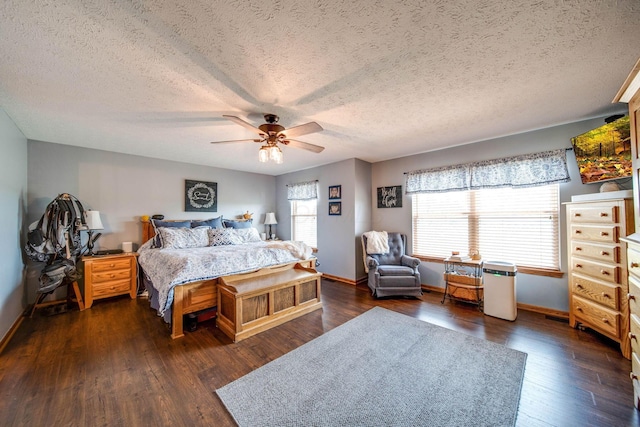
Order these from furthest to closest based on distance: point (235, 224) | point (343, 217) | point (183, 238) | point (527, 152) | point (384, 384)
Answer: point (235, 224), point (343, 217), point (183, 238), point (527, 152), point (384, 384)

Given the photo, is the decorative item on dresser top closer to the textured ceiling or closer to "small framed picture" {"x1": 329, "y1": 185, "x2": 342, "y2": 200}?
the textured ceiling

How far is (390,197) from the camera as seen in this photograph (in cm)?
473

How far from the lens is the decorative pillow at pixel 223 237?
419cm

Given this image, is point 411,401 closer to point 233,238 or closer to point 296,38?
point 296,38

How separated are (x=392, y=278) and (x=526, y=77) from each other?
2.83 metres

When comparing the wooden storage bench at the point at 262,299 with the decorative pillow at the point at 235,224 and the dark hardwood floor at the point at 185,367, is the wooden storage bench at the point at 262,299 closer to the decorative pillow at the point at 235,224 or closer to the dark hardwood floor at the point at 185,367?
the dark hardwood floor at the point at 185,367

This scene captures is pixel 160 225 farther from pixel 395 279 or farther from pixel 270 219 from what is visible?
pixel 395 279

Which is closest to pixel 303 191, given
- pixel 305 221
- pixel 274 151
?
pixel 305 221

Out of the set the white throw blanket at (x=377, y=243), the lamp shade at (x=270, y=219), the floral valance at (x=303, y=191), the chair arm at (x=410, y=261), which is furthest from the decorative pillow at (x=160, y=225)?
the chair arm at (x=410, y=261)

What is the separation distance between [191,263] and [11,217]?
85.4 inches

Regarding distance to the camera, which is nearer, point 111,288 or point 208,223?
point 111,288

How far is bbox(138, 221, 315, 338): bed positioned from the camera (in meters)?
2.63

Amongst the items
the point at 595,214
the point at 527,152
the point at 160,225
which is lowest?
the point at 160,225

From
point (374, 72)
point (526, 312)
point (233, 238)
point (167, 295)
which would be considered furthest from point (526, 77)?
point (233, 238)
